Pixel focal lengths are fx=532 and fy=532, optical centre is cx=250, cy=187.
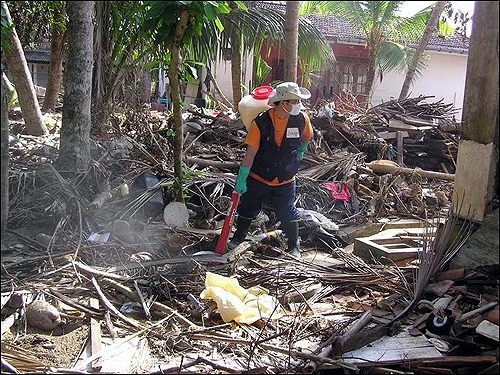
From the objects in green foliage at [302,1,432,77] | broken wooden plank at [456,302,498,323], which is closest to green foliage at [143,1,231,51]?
broken wooden plank at [456,302,498,323]

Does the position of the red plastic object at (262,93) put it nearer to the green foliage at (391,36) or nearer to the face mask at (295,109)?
the face mask at (295,109)

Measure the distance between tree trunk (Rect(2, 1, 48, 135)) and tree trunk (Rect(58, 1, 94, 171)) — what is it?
1.35 metres

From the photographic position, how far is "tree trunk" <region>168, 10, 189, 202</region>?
529 centimetres

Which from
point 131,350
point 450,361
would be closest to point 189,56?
point 131,350

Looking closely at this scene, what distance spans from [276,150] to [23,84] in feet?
Answer: 14.1

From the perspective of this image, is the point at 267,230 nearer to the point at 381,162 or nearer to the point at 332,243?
the point at 332,243

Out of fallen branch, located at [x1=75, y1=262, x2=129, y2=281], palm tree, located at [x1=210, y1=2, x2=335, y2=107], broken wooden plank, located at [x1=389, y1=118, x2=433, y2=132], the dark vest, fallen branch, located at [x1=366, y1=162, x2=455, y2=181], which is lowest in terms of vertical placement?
fallen branch, located at [x1=75, y1=262, x2=129, y2=281]

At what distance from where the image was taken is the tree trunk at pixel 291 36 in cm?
775

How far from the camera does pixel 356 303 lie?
14.8 feet

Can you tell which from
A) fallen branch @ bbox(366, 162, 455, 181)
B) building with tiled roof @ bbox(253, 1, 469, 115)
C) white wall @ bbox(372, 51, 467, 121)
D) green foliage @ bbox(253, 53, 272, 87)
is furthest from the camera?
white wall @ bbox(372, 51, 467, 121)

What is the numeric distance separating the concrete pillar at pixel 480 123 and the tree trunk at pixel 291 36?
3.97 m

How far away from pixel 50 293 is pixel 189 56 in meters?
5.44

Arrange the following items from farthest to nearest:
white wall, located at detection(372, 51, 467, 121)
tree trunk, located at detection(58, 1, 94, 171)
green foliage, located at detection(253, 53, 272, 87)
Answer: white wall, located at detection(372, 51, 467, 121), green foliage, located at detection(253, 53, 272, 87), tree trunk, located at detection(58, 1, 94, 171)

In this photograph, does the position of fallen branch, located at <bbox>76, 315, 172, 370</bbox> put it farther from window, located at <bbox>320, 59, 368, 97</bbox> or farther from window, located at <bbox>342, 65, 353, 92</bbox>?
window, located at <bbox>342, 65, 353, 92</bbox>
